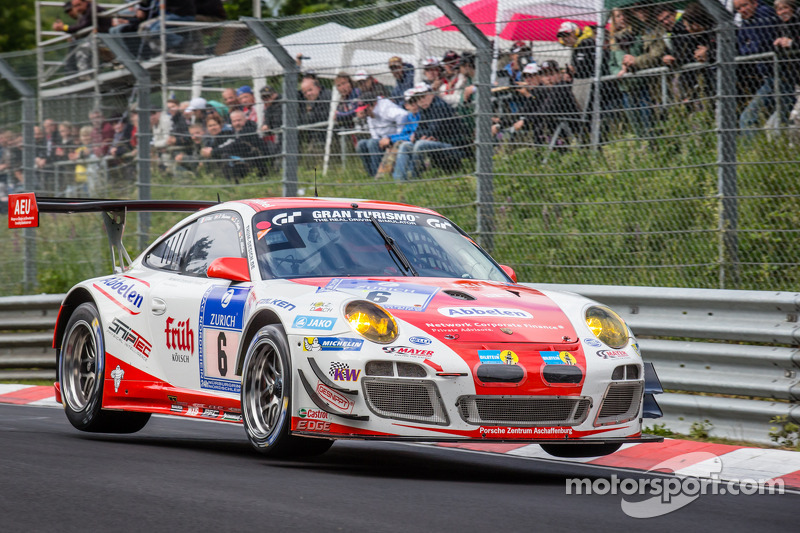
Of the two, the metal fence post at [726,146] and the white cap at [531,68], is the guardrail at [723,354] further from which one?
the white cap at [531,68]

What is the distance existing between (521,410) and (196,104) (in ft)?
26.4

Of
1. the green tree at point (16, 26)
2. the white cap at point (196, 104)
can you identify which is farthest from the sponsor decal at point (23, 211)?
the green tree at point (16, 26)

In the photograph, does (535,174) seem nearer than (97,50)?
Yes

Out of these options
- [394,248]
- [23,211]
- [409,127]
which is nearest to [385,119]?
[409,127]

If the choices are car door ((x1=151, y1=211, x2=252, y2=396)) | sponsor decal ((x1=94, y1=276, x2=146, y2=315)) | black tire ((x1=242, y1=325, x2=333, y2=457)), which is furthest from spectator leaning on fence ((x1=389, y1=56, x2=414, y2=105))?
black tire ((x1=242, y1=325, x2=333, y2=457))

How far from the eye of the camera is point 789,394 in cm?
696

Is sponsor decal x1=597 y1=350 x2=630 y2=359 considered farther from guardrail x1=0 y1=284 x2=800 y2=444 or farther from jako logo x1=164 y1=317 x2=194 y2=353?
jako logo x1=164 y1=317 x2=194 y2=353

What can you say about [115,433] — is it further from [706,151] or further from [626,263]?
[706,151]

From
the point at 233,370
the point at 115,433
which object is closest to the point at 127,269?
the point at 115,433

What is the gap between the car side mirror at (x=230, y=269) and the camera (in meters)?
6.53

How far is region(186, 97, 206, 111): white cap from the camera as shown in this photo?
42.0ft

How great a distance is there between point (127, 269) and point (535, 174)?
3511 mm

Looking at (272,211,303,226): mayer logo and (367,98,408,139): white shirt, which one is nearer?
(272,211,303,226): mayer logo

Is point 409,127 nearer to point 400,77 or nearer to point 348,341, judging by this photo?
point 400,77
